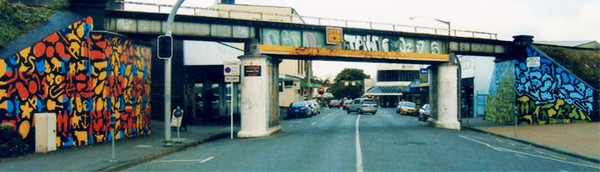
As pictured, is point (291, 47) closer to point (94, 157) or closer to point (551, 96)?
point (94, 157)

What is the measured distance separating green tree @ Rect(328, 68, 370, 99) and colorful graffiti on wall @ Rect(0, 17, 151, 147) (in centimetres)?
9520

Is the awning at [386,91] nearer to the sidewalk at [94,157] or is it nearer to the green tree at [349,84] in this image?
the green tree at [349,84]

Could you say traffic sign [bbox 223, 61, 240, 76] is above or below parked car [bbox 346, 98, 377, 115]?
above

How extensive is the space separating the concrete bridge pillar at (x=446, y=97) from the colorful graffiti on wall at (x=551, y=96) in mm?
4397

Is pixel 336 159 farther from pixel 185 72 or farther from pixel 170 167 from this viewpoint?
pixel 185 72

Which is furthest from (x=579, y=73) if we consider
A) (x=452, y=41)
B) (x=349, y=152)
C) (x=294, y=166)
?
(x=294, y=166)

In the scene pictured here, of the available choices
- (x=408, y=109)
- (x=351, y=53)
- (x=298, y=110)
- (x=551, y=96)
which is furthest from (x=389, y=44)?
(x=408, y=109)

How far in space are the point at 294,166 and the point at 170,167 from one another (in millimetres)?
2834

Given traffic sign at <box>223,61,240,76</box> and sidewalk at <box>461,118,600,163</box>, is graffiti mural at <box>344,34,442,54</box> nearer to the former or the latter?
sidewalk at <box>461,118,600,163</box>

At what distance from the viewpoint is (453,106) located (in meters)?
29.2

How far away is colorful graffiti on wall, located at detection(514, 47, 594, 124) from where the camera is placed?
30.4m

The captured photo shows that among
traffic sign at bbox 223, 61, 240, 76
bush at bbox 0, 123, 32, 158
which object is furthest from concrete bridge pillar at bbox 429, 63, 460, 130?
bush at bbox 0, 123, 32, 158

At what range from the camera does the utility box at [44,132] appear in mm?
15695

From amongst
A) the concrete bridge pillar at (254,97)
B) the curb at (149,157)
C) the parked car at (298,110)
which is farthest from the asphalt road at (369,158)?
the parked car at (298,110)
